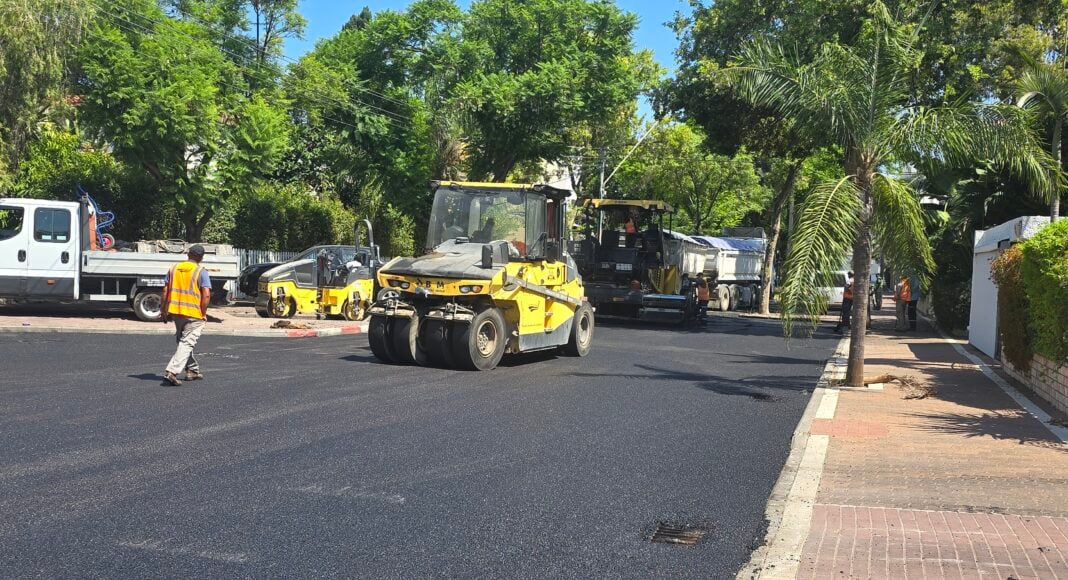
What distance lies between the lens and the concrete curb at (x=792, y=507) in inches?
215

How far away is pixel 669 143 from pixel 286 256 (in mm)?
22216

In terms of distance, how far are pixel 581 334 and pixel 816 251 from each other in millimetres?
5610

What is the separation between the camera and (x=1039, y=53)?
2158cm

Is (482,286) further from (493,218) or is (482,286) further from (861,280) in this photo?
(861,280)

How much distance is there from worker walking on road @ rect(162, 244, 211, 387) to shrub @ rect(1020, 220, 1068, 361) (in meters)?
9.29

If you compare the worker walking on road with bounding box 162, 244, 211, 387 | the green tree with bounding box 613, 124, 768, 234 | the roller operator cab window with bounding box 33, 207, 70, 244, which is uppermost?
the green tree with bounding box 613, 124, 768, 234

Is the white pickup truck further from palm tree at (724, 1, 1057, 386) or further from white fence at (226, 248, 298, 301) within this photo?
palm tree at (724, 1, 1057, 386)

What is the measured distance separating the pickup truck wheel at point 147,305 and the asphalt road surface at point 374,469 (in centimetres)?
571

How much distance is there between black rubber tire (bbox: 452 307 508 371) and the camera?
45.2ft

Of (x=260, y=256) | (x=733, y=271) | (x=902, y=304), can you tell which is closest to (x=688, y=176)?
(x=733, y=271)

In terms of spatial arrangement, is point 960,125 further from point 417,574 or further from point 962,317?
point 962,317

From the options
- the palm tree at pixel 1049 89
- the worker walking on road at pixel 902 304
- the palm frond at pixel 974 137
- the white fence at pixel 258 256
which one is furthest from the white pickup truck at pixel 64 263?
the worker walking on road at pixel 902 304

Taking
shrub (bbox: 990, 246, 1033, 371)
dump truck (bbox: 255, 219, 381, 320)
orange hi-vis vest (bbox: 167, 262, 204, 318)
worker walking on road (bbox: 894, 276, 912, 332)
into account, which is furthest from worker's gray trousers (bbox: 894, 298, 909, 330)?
orange hi-vis vest (bbox: 167, 262, 204, 318)

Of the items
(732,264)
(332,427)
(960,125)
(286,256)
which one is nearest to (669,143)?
(732,264)
